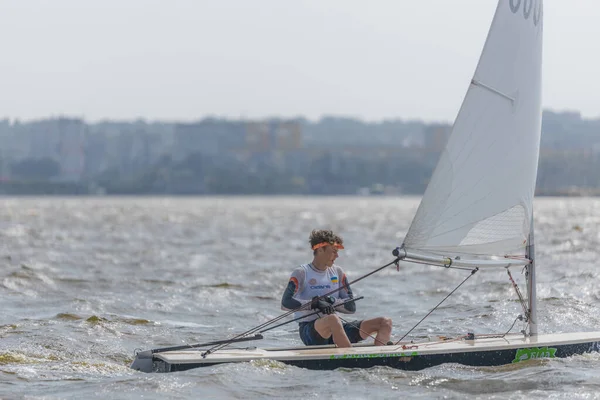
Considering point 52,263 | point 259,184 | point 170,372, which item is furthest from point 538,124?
point 259,184

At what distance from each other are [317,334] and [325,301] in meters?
0.38

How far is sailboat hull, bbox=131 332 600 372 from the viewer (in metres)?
10.9

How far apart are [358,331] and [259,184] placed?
18187 cm

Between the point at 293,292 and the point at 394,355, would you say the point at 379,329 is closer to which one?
the point at 394,355

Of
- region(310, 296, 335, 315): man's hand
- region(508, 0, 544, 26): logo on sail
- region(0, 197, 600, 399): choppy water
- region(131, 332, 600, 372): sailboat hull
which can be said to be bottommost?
region(0, 197, 600, 399): choppy water

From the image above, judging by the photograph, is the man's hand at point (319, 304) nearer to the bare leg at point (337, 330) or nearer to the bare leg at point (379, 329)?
the bare leg at point (337, 330)

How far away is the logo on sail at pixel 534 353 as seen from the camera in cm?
1145

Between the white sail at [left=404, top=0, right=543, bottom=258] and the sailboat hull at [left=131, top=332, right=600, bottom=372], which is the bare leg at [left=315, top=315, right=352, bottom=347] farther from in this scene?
the white sail at [left=404, top=0, right=543, bottom=258]

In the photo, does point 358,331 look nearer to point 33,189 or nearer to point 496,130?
point 496,130

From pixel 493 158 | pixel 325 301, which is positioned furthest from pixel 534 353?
pixel 325 301

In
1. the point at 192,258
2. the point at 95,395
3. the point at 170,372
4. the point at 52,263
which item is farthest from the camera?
the point at 192,258

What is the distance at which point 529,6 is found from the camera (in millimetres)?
11500

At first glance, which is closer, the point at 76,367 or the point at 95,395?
the point at 95,395

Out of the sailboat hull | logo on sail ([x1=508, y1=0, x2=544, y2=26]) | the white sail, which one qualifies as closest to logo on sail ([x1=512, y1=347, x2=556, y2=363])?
the sailboat hull
